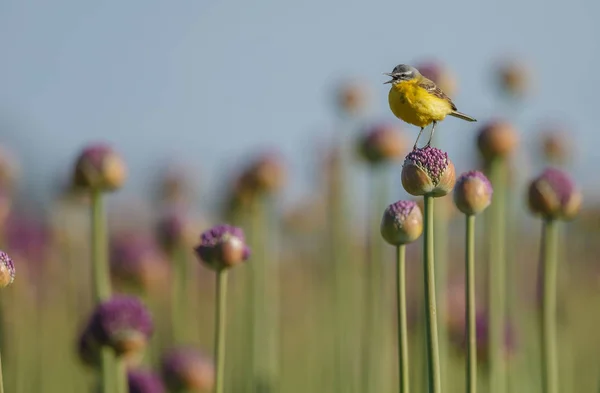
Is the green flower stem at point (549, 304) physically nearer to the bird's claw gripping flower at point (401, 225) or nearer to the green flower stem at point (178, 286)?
the bird's claw gripping flower at point (401, 225)

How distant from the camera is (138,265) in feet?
11.8

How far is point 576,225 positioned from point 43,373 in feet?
8.47

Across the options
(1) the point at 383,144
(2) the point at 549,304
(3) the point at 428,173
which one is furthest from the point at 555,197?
(1) the point at 383,144

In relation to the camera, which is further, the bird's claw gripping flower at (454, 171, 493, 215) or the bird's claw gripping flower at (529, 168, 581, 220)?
the bird's claw gripping flower at (529, 168, 581, 220)

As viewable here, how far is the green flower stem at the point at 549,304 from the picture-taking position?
88.7 inches

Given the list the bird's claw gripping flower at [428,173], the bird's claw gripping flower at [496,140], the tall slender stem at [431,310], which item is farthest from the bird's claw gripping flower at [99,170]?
the tall slender stem at [431,310]

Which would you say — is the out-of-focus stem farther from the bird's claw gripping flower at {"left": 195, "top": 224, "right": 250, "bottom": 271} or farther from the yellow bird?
the bird's claw gripping flower at {"left": 195, "top": 224, "right": 250, "bottom": 271}

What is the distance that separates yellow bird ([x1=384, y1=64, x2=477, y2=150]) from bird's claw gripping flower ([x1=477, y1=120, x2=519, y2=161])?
573 mm

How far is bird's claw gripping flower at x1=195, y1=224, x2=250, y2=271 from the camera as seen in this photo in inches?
82.7

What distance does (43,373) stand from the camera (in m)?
4.01

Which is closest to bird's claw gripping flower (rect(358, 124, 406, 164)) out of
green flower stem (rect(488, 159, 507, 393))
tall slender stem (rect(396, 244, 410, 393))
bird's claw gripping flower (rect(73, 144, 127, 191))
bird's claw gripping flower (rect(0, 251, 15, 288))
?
green flower stem (rect(488, 159, 507, 393))

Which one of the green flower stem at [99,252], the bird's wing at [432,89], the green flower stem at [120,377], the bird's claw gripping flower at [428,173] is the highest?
the bird's wing at [432,89]

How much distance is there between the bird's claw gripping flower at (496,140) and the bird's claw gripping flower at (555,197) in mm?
596

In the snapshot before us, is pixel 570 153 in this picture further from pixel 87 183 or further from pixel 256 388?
pixel 87 183
